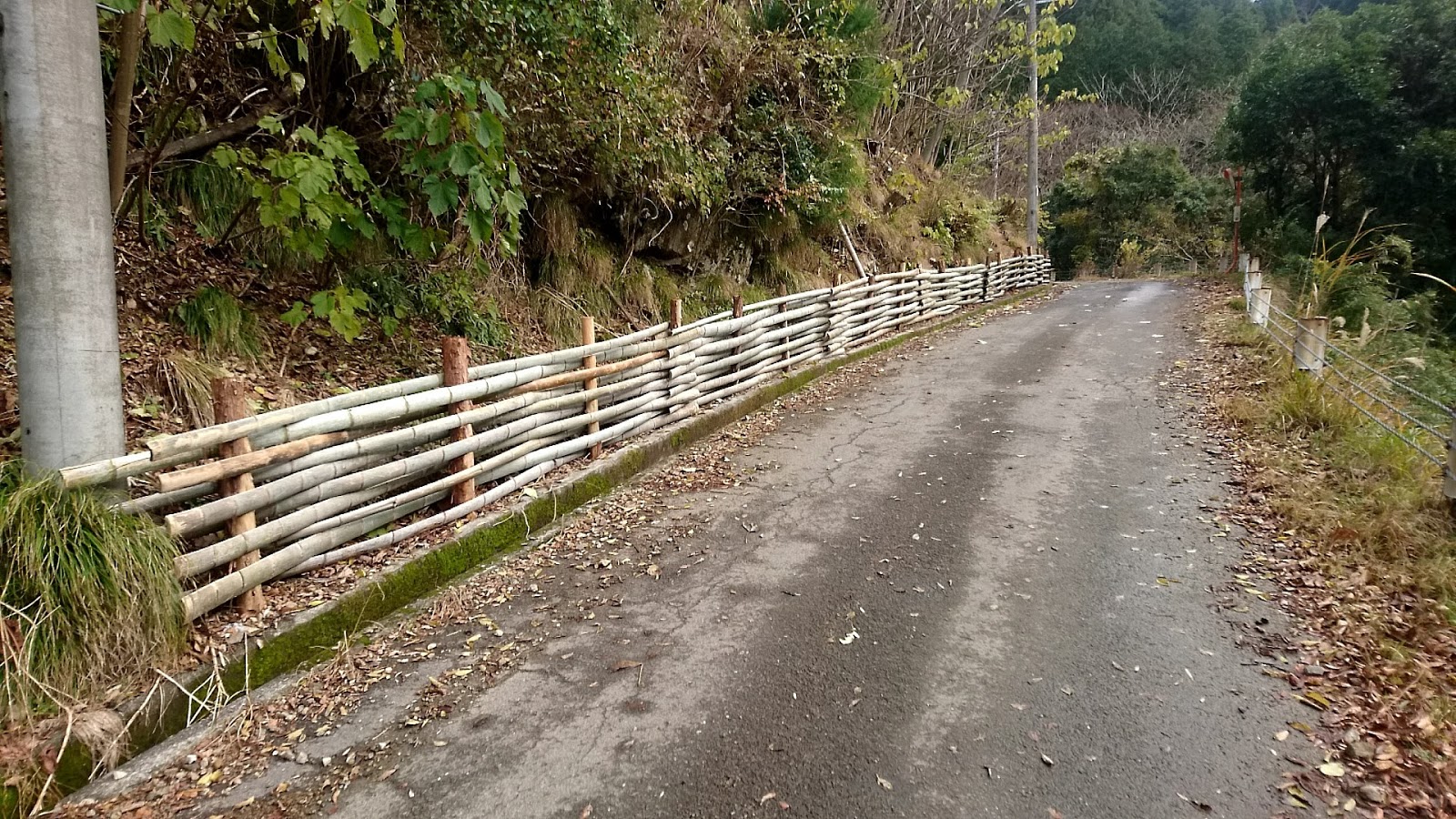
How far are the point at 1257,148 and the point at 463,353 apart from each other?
19075 mm

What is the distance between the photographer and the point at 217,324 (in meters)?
5.02

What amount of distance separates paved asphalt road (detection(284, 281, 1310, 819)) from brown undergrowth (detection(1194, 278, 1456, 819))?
7.4 inches

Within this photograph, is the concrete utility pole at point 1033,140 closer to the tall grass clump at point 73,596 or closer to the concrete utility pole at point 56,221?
the concrete utility pole at point 56,221

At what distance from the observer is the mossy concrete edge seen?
2963mm

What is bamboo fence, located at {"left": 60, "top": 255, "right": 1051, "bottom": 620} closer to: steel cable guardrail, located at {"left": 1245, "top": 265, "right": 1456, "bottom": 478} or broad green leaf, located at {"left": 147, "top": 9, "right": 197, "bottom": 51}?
broad green leaf, located at {"left": 147, "top": 9, "right": 197, "bottom": 51}

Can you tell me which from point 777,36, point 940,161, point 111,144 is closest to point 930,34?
point 940,161

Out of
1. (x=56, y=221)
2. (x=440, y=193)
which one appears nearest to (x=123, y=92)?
(x=56, y=221)

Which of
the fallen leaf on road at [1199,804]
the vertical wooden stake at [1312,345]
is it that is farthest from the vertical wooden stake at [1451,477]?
the fallen leaf on road at [1199,804]

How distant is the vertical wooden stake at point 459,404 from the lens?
15.4 feet

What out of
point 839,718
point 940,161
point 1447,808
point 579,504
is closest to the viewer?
point 1447,808

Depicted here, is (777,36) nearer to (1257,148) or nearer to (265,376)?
(265,376)

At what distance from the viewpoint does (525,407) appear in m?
5.31

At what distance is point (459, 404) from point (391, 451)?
1.65ft

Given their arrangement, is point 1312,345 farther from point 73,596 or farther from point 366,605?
point 73,596
